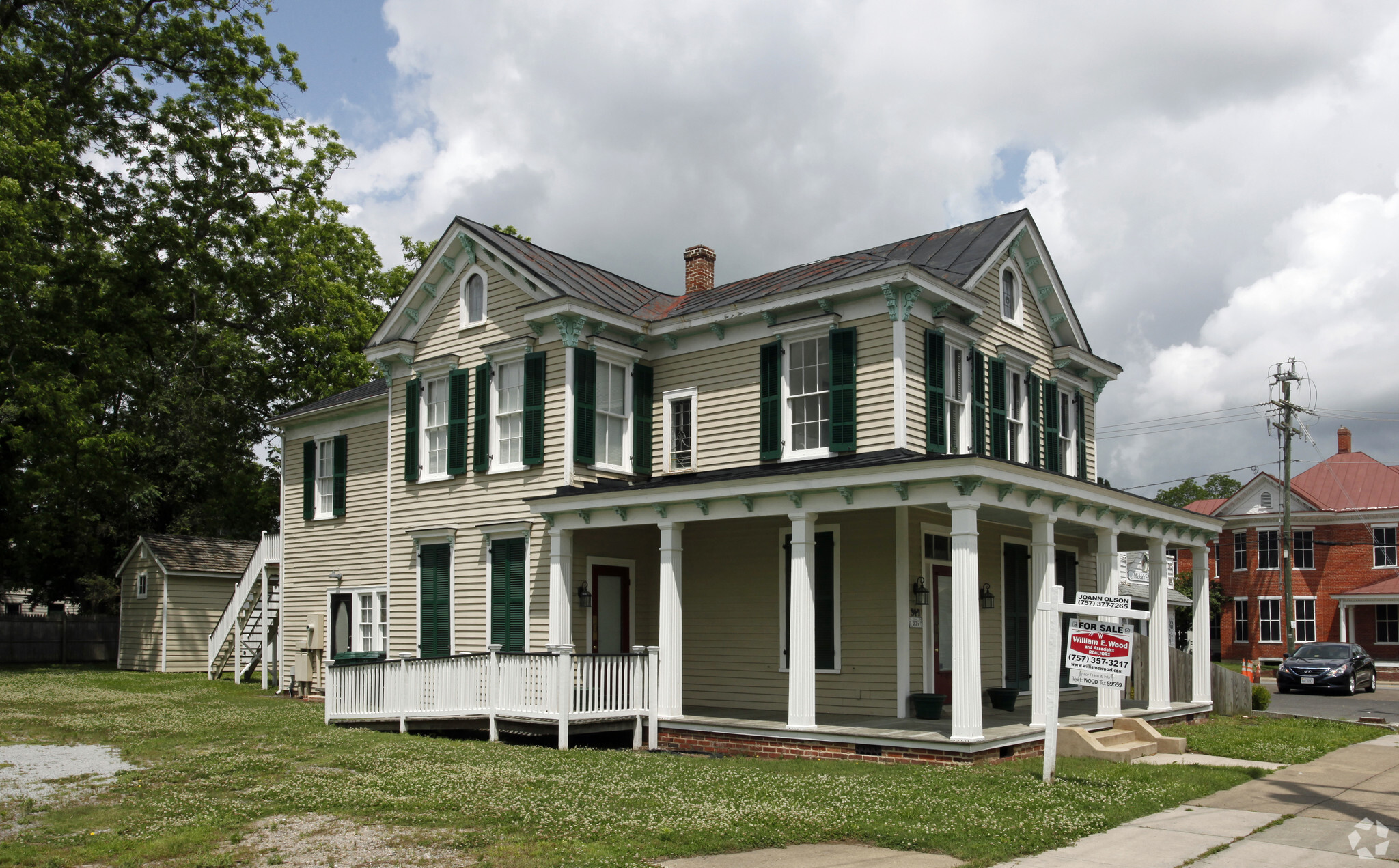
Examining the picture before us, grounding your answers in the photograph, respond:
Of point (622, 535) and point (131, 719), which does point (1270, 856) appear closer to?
point (622, 535)

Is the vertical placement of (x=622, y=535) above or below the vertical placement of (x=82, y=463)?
below

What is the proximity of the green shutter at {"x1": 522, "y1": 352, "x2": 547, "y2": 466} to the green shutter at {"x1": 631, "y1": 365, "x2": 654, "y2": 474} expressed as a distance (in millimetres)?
1569

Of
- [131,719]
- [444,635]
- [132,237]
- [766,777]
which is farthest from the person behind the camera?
[132,237]

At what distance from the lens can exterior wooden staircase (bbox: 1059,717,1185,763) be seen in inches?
556

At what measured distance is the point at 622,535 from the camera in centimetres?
1891

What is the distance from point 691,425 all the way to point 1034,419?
628 centimetres

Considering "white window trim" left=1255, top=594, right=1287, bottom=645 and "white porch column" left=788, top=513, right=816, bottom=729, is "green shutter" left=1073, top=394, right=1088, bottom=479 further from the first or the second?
"white window trim" left=1255, top=594, right=1287, bottom=645

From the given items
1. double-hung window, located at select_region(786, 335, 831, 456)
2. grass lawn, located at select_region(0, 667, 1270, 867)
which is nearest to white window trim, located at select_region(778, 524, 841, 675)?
double-hung window, located at select_region(786, 335, 831, 456)

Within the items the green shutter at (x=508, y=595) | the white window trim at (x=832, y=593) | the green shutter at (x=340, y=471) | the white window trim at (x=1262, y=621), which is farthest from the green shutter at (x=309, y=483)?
the white window trim at (x=1262, y=621)

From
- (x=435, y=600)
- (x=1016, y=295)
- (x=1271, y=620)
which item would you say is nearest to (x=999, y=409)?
(x=1016, y=295)

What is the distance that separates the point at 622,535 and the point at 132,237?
20.0 m

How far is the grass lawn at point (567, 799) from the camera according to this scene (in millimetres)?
8719

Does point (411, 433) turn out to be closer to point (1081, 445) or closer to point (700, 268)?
point (700, 268)

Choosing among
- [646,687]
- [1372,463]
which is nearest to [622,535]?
[646,687]
